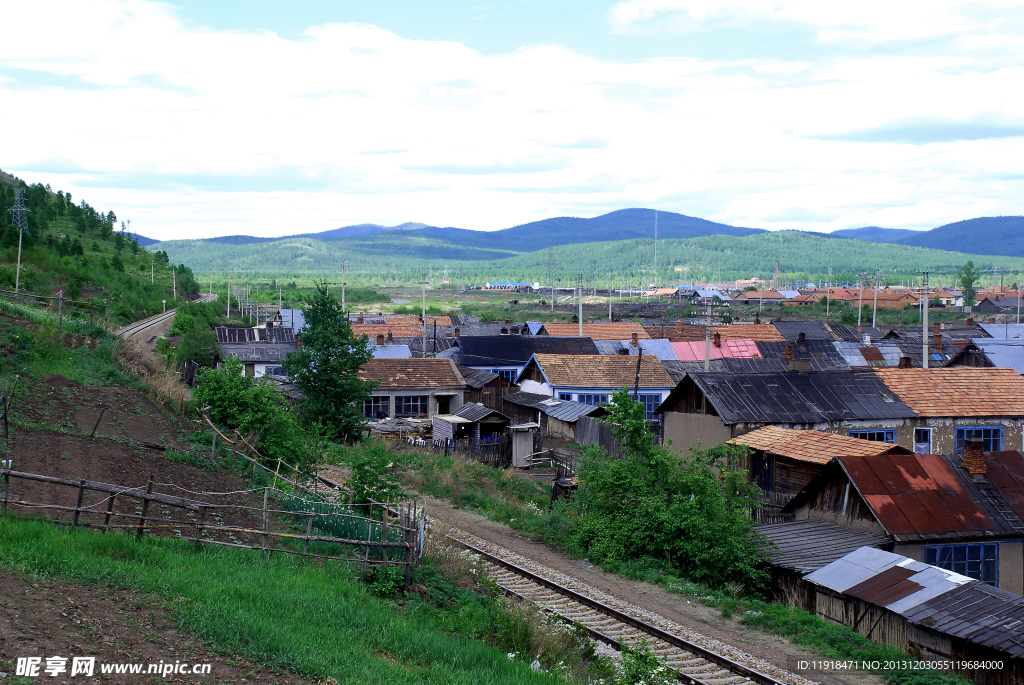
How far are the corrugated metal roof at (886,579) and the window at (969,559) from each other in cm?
277

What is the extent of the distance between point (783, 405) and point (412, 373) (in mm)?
21399


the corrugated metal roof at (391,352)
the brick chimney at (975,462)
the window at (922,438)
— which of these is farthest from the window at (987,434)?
the corrugated metal roof at (391,352)

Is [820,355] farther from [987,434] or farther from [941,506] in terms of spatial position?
[941,506]

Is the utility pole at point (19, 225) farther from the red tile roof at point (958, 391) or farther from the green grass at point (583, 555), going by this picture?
the red tile roof at point (958, 391)

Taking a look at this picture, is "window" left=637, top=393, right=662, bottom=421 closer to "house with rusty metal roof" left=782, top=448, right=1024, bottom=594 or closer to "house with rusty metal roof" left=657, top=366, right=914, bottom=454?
"house with rusty metal roof" left=657, top=366, right=914, bottom=454

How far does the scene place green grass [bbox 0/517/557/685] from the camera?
9945 mm

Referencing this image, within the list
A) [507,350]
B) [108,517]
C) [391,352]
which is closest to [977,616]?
[108,517]

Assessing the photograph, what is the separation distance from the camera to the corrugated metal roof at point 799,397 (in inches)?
1112

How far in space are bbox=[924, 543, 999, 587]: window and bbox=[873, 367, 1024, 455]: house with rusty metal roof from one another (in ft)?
33.9

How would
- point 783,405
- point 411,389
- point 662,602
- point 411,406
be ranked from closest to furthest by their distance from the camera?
point 662,602 → point 783,405 → point 411,389 → point 411,406

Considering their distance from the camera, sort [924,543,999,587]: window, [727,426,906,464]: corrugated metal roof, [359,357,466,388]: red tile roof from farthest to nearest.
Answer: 1. [359,357,466,388]: red tile roof
2. [727,426,906,464]: corrugated metal roof
3. [924,543,999,587]: window

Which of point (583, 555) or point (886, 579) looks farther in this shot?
point (583, 555)

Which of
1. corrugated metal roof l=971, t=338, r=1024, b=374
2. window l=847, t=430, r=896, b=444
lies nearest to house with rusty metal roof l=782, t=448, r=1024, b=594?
window l=847, t=430, r=896, b=444

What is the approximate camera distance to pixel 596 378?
4406cm
